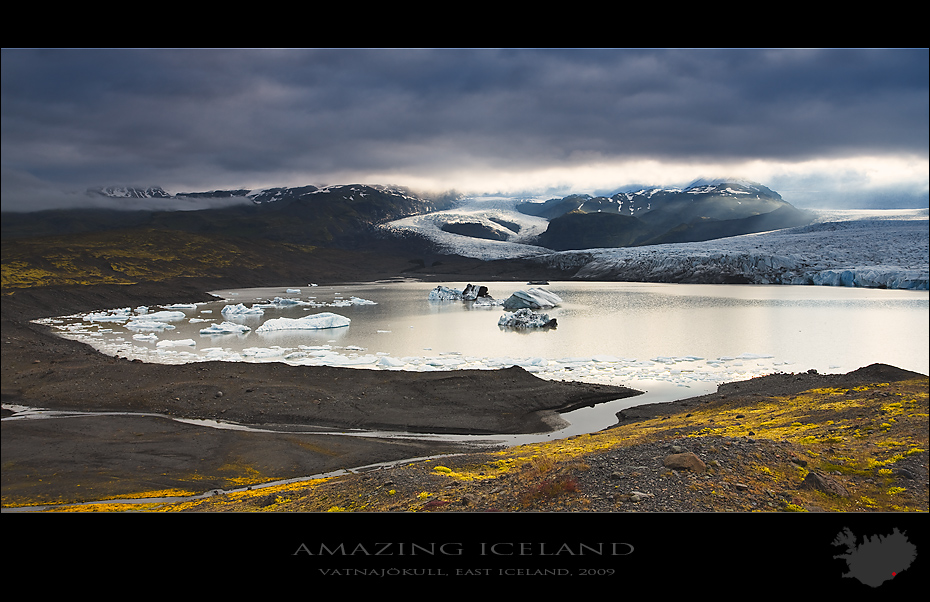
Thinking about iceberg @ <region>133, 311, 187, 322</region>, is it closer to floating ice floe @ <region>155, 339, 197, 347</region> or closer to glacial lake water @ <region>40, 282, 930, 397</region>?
glacial lake water @ <region>40, 282, 930, 397</region>

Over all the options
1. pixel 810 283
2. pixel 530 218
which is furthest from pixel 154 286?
pixel 530 218

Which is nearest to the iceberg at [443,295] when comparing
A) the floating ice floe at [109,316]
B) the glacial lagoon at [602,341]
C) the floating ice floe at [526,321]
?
the glacial lagoon at [602,341]

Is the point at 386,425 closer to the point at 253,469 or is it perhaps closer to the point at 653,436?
the point at 253,469

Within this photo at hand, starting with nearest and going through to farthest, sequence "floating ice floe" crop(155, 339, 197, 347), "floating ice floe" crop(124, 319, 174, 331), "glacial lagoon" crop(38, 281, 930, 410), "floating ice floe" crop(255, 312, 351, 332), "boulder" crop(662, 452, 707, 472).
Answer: "boulder" crop(662, 452, 707, 472) → "glacial lagoon" crop(38, 281, 930, 410) → "floating ice floe" crop(155, 339, 197, 347) → "floating ice floe" crop(124, 319, 174, 331) → "floating ice floe" crop(255, 312, 351, 332)

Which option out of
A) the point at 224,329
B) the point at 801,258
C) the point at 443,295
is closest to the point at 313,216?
the point at 443,295

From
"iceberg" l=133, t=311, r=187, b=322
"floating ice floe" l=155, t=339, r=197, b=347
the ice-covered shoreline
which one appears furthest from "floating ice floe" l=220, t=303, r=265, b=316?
the ice-covered shoreline

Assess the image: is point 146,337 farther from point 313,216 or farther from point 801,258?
point 313,216
